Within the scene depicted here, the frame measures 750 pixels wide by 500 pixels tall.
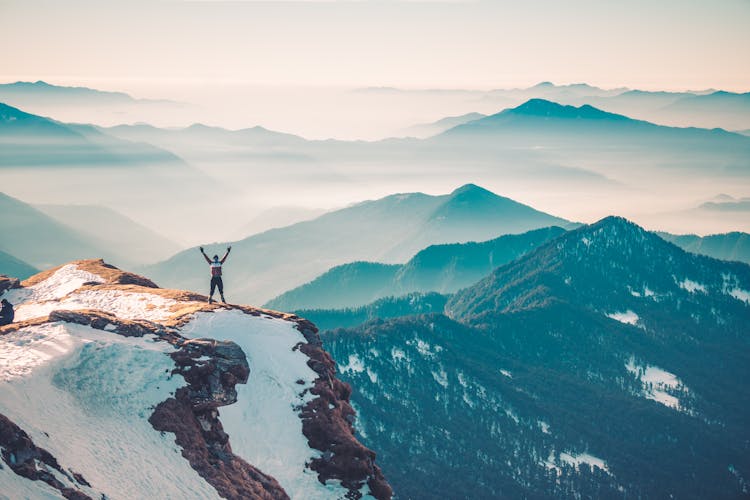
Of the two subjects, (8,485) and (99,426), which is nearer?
(8,485)

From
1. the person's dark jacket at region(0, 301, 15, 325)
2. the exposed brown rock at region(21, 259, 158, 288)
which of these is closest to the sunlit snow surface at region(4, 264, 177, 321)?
the exposed brown rock at region(21, 259, 158, 288)

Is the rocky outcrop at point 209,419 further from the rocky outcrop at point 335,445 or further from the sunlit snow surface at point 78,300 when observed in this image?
the sunlit snow surface at point 78,300

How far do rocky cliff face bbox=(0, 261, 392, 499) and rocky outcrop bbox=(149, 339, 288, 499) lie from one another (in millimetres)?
134

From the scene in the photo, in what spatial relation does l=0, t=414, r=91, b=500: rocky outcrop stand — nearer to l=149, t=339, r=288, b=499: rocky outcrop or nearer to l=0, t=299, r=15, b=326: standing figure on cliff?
l=149, t=339, r=288, b=499: rocky outcrop

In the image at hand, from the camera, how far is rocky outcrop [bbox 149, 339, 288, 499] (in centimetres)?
7604

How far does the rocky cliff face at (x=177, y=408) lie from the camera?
67.6m

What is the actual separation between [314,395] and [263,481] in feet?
44.0

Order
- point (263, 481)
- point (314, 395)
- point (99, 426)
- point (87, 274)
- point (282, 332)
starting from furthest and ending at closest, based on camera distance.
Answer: point (87, 274) < point (282, 332) < point (314, 395) < point (263, 481) < point (99, 426)

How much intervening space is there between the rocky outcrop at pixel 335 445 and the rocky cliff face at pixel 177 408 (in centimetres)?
12

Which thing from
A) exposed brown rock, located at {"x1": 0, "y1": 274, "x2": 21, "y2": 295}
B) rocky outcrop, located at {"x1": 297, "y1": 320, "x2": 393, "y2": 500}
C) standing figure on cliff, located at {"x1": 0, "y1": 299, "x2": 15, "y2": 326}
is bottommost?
rocky outcrop, located at {"x1": 297, "y1": 320, "x2": 393, "y2": 500}

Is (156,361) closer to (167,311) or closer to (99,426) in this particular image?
(99,426)

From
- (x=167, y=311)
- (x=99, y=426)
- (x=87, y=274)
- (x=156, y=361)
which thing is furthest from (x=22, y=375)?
(x=87, y=274)

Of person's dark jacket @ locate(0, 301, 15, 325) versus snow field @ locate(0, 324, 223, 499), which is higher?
person's dark jacket @ locate(0, 301, 15, 325)

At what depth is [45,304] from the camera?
111 metres
